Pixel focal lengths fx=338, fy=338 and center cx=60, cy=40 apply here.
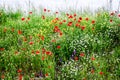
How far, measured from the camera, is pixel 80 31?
776 cm

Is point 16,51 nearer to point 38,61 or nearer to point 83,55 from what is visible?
point 38,61

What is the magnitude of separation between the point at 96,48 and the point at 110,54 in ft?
1.27

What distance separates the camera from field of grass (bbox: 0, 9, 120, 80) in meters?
6.18

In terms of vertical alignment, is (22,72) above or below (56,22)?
below

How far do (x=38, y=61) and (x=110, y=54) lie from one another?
1.49 meters

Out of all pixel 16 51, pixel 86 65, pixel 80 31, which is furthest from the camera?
pixel 80 31

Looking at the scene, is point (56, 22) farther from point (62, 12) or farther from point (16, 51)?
point (16, 51)

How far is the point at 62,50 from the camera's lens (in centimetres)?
705

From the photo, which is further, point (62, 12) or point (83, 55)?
point (62, 12)

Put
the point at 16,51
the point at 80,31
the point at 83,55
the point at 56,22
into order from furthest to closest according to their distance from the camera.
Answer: the point at 56,22 < the point at 80,31 < the point at 16,51 < the point at 83,55

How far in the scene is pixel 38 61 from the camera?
6676 mm

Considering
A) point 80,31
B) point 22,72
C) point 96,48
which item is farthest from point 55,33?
point 22,72

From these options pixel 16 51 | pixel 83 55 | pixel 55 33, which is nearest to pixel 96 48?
pixel 83 55

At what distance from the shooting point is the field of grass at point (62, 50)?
6184 millimetres
